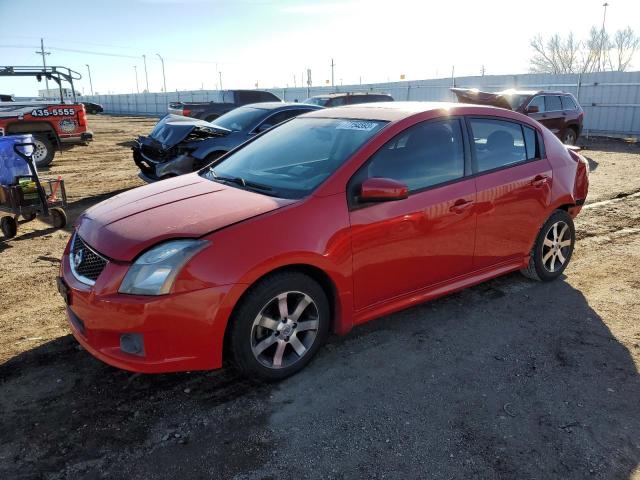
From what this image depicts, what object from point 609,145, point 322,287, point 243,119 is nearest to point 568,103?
point 609,145

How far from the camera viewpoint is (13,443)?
2.65 meters

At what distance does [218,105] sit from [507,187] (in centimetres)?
1500

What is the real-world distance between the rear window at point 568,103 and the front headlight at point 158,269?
1360 cm

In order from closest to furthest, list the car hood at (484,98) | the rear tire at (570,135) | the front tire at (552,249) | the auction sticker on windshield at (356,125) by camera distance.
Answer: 1. the auction sticker on windshield at (356,125)
2. the front tire at (552,249)
3. the car hood at (484,98)
4. the rear tire at (570,135)

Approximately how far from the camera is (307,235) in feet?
9.96

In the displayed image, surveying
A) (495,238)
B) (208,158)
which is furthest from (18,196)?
(495,238)

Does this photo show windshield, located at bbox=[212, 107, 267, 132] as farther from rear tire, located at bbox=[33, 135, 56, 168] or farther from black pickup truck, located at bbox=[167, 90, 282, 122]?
black pickup truck, located at bbox=[167, 90, 282, 122]

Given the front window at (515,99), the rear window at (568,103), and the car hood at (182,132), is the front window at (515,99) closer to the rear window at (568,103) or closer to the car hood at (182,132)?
the rear window at (568,103)

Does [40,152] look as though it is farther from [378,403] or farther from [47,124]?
[378,403]

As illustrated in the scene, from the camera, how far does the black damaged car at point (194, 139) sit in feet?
25.8

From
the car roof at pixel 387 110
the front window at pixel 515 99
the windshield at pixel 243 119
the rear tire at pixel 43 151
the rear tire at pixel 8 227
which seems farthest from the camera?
the front window at pixel 515 99

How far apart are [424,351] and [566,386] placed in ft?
3.01

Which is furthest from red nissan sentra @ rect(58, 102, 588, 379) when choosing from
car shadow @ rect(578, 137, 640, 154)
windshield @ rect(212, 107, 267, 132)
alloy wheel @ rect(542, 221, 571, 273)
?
car shadow @ rect(578, 137, 640, 154)

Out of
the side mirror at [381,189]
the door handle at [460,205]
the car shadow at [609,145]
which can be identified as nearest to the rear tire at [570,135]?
the car shadow at [609,145]
